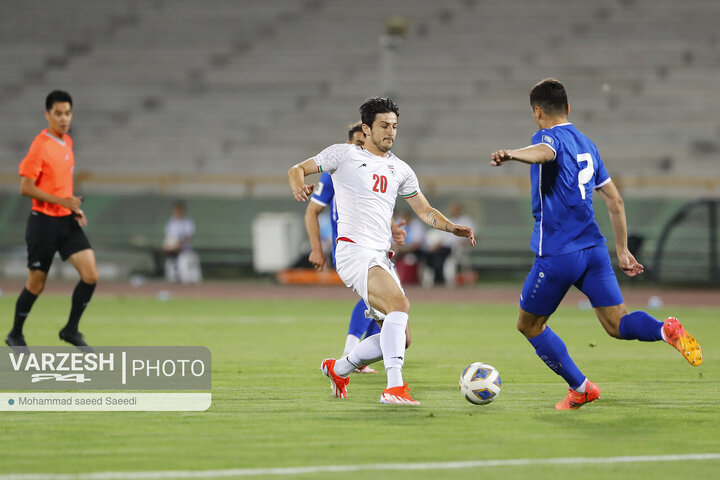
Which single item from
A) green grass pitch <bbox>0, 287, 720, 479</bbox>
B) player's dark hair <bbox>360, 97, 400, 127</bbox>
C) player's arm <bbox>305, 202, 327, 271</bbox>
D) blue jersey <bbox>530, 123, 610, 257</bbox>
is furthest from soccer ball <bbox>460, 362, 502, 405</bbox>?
player's dark hair <bbox>360, 97, 400, 127</bbox>

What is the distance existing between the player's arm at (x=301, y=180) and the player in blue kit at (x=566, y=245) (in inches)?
63.3

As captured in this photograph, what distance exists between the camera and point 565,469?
5.38 meters

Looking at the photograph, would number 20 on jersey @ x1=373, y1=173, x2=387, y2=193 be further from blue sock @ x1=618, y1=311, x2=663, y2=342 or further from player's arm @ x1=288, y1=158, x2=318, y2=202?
blue sock @ x1=618, y1=311, x2=663, y2=342

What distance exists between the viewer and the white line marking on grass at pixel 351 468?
509 cm

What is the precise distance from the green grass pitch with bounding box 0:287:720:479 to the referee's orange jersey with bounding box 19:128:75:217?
218 centimetres

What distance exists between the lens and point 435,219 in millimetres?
8039

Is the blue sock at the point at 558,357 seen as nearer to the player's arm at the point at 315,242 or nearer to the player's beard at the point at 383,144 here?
the player's beard at the point at 383,144

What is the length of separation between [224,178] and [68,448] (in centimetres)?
2150

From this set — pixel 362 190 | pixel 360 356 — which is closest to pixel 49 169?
pixel 362 190

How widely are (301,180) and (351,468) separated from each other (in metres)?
2.76

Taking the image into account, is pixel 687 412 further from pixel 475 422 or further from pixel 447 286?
pixel 447 286

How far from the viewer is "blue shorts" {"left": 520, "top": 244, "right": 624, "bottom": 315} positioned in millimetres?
7184

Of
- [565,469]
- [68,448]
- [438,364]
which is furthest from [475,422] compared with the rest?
[438,364]

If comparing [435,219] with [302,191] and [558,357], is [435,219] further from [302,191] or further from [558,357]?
[558,357]
